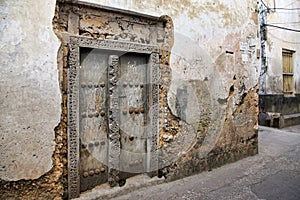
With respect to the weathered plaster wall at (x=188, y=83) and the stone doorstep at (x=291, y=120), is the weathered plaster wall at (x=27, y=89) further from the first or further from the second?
the stone doorstep at (x=291, y=120)

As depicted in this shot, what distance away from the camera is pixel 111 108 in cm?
267

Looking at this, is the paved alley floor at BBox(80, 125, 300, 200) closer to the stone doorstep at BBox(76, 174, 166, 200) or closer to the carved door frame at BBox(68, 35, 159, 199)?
the stone doorstep at BBox(76, 174, 166, 200)

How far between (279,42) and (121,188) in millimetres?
7512

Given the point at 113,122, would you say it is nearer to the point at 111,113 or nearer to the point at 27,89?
the point at 111,113

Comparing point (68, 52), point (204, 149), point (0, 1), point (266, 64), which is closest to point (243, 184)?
point (204, 149)

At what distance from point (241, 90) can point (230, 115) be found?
47cm

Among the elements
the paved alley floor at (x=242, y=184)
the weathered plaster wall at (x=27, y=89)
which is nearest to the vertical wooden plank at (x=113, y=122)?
the paved alley floor at (x=242, y=184)

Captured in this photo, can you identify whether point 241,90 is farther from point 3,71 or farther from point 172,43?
point 3,71

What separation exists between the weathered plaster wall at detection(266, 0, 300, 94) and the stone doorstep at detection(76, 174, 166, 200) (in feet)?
19.7

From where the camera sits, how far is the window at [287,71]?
8.55m

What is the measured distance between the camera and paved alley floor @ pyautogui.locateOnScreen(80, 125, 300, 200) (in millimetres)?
2686

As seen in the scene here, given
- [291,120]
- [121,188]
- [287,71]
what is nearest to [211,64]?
[121,188]

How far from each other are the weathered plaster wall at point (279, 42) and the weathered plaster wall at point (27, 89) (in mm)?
6999

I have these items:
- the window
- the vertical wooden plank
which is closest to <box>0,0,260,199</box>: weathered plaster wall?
the vertical wooden plank
